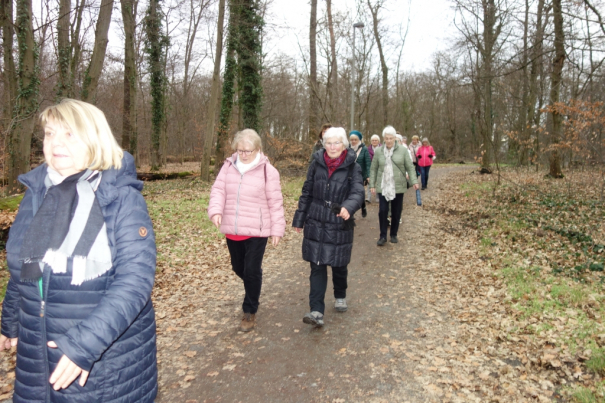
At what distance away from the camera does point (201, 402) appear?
11.2 ft

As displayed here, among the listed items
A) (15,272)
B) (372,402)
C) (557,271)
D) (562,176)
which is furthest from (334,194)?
(562,176)

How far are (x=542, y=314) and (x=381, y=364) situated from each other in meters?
2.47

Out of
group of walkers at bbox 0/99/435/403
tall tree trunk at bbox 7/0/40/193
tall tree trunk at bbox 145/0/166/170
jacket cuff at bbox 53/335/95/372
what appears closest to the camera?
jacket cuff at bbox 53/335/95/372

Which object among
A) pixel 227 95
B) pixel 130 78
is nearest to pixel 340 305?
pixel 227 95

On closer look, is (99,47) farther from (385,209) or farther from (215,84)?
(385,209)

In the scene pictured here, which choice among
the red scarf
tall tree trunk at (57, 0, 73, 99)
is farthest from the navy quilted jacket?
tall tree trunk at (57, 0, 73, 99)

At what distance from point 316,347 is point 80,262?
309 cm

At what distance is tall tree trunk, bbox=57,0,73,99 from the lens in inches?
518

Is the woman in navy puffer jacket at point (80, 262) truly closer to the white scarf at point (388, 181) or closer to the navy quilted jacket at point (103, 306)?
the navy quilted jacket at point (103, 306)

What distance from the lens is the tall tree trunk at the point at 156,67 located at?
23547 mm

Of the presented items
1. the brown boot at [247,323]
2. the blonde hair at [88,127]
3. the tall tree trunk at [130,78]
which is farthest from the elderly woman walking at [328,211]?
the tall tree trunk at [130,78]

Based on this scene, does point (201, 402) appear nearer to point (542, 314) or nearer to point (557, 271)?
point (542, 314)

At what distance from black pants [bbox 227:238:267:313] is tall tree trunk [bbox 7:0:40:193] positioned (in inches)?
406

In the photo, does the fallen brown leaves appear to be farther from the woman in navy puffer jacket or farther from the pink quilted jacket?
the woman in navy puffer jacket
